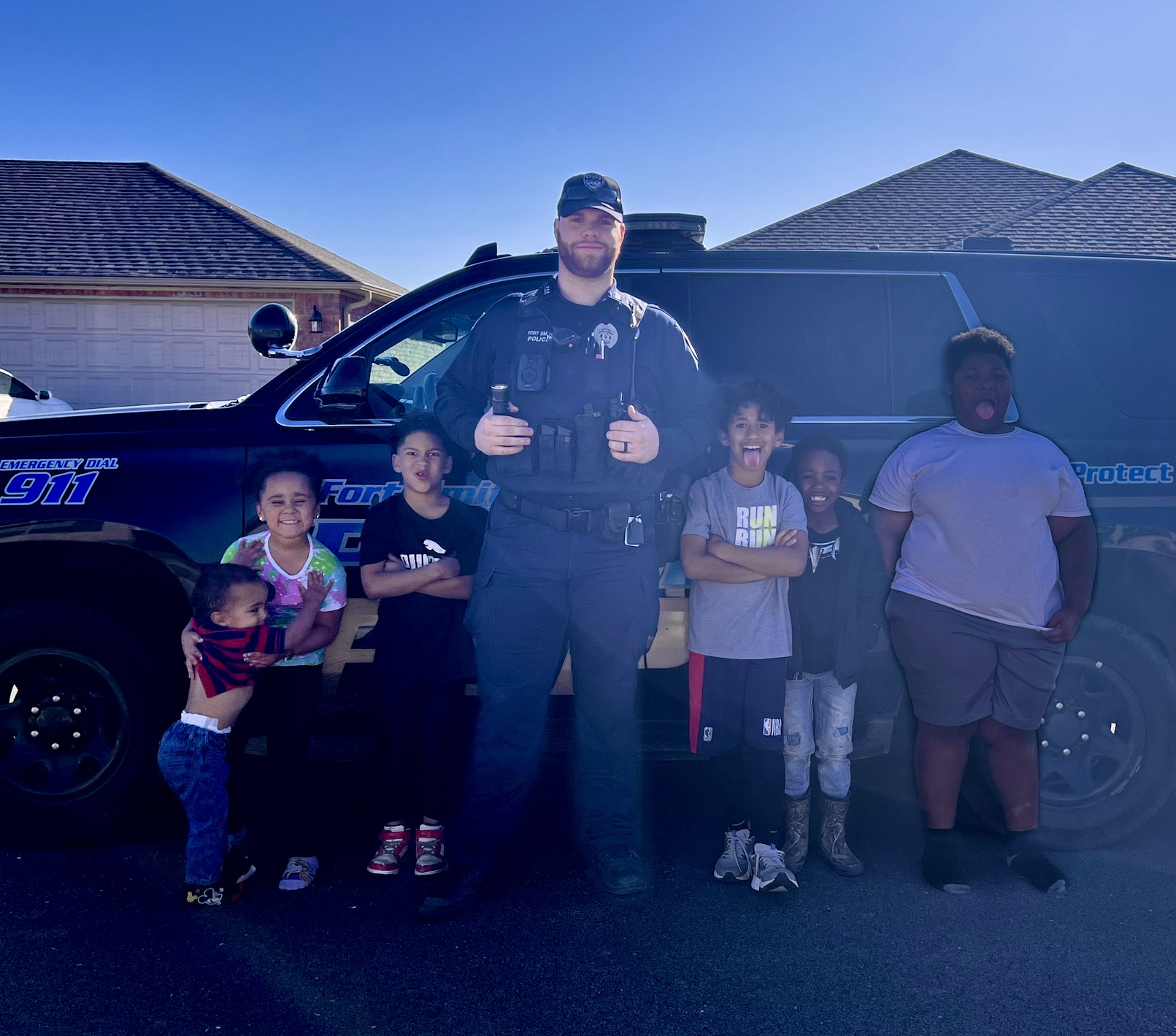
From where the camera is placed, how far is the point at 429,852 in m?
3.13

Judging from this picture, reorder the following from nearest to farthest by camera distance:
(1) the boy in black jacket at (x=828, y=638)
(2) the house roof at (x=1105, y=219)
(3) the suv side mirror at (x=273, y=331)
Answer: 1. (1) the boy in black jacket at (x=828, y=638)
2. (3) the suv side mirror at (x=273, y=331)
3. (2) the house roof at (x=1105, y=219)

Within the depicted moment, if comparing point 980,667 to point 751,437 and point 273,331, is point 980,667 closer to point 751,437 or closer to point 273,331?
point 751,437

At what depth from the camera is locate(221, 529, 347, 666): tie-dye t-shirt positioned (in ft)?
10.0

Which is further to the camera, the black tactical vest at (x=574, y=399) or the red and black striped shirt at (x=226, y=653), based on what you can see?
the red and black striped shirt at (x=226, y=653)

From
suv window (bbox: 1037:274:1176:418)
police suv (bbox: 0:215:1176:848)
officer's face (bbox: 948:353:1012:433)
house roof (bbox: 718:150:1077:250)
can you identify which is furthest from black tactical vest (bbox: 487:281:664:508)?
house roof (bbox: 718:150:1077:250)

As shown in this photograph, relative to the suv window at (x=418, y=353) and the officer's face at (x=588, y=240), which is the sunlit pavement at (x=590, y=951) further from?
the officer's face at (x=588, y=240)

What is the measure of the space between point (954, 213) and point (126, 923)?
16.3 metres

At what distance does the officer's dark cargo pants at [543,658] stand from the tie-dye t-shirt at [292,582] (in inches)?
17.7

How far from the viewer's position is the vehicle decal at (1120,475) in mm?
3309

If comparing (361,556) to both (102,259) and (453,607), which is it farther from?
(102,259)

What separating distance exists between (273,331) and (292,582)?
1018 mm

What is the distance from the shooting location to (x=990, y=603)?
3.01 metres

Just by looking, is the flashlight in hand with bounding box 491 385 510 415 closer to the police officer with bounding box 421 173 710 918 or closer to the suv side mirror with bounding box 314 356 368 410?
the police officer with bounding box 421 173 710 918

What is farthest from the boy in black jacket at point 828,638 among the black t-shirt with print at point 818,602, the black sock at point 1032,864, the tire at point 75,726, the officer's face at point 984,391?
the tire at point 75,726
